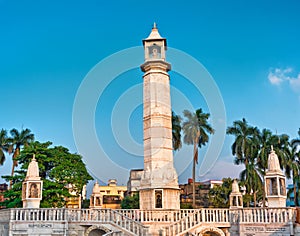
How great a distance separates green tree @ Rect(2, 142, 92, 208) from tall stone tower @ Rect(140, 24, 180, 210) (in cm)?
830

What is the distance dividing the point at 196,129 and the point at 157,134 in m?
15.4

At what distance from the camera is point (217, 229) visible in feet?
71.6

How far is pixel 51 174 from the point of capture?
32.0 m

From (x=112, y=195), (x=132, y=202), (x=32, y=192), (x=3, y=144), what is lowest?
(x=32, y=192)

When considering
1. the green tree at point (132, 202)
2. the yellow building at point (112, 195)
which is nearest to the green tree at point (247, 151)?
the green tree at point (132, 202)

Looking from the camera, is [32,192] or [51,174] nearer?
[32,192]

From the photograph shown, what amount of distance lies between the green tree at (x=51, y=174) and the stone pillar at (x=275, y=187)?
16868 millimetres

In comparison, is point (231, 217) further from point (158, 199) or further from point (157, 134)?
point (157, 134)

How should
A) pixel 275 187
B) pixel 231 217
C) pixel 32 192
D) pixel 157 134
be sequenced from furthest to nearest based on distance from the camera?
pixel 157 134 → pixel 32 192 → pixel 275 187 → pixel 231 217

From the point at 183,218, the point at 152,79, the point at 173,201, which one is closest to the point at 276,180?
the point at 183,218

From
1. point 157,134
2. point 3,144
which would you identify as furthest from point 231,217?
point 3,144

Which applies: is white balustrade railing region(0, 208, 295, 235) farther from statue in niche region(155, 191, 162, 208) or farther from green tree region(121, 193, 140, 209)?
green tree region(121, 193, 140, 209)

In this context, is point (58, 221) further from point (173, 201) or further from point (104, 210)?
point (173, 201)

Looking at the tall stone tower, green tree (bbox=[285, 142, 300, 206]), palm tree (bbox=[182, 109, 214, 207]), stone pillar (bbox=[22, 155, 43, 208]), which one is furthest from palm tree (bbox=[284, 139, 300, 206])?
stone pillar (bbox=[22, 155, 43, 208])
